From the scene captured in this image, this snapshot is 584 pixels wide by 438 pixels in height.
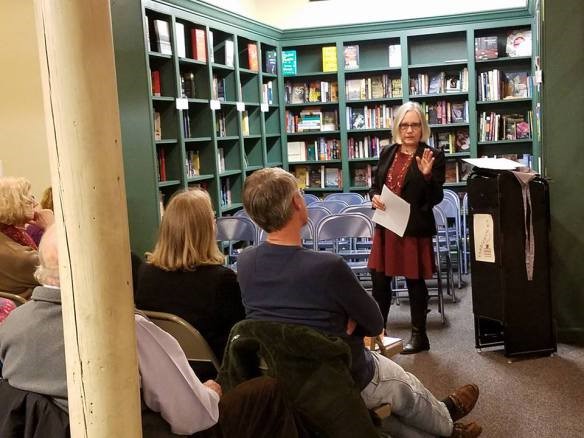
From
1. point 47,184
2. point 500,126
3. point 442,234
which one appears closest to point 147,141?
point 47,184

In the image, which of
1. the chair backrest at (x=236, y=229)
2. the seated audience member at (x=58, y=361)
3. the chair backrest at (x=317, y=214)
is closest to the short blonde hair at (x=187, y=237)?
the seated audience member at (x=58, y=361)

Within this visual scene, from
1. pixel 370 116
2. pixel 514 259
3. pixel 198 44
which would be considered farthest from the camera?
pixel 370 116

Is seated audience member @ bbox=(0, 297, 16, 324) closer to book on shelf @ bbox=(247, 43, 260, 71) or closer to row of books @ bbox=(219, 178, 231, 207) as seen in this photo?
row of books @ bbox=(219, 178, 231, 207)

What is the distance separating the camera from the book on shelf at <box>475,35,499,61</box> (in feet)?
24.6

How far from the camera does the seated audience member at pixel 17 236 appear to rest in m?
3.42

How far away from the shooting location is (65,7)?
48.6 inches

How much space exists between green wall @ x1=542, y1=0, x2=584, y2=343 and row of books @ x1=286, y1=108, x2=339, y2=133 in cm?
398

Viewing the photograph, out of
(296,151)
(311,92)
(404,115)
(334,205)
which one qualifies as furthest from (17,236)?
(311,92)

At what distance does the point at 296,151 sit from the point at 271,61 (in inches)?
42.1

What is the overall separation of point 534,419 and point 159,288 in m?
1.88

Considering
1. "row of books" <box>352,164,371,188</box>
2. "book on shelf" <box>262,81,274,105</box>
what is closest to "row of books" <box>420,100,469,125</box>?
"row of books" <box>352,164,371,188</box>

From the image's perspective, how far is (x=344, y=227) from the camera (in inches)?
206

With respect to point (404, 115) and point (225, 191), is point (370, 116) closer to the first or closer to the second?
point (225, 191)

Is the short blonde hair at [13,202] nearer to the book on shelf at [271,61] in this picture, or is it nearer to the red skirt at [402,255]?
the red skirt at [402,255]
